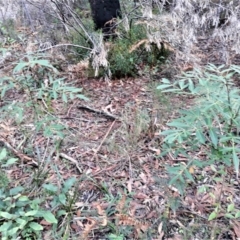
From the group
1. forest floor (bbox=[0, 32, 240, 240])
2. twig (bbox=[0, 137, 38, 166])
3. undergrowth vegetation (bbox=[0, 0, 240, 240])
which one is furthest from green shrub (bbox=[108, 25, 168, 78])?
twig (bbox=[0, 137, 38, 166])

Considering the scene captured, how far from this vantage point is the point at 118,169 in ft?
7.22

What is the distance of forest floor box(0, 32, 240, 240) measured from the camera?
1780mm

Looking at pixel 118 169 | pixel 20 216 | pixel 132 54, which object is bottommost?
pixel 118 169

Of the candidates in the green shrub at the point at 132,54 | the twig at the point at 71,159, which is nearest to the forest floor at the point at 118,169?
the twig at the point at 71,159

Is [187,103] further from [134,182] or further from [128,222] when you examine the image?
[128,222]

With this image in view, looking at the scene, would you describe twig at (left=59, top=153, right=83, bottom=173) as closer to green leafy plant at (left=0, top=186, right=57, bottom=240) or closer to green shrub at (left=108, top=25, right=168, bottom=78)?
green leafy plant at (left=0, top=186, right=57, bottom=240)

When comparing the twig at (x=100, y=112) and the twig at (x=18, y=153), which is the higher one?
the twig at (x=18, y=153)

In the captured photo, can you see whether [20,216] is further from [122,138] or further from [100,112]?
[100,112]

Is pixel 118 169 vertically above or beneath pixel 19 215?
beneath

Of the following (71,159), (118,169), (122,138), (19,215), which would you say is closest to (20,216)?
(19,215)

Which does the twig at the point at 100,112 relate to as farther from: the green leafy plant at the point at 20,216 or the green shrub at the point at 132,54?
the green leafy plant at the point at 20,216

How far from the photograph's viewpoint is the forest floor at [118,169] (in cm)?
178

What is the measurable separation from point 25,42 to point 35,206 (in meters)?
2.45

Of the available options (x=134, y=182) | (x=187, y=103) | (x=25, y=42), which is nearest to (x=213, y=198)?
(x=134, y=182)
